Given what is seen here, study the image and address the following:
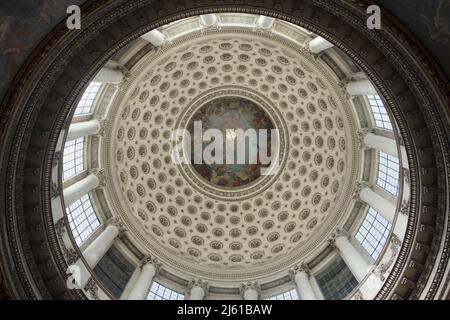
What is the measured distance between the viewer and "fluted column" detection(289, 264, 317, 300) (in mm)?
30953

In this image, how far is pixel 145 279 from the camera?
32000mm

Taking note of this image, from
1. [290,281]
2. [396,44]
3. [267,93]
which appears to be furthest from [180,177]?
[396,44]

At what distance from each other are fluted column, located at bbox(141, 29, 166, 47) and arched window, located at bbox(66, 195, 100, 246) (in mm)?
11688

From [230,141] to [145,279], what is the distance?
1527cm

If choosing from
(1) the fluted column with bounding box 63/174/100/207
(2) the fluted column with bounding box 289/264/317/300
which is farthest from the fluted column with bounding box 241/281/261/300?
(1) the fluted column with bounding box 63/174/100/207

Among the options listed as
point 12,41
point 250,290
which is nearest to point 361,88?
point 250,290

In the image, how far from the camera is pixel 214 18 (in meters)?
29.2

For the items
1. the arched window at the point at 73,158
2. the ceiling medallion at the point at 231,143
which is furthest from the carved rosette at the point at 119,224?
the ceiling medallion at the point at 231,143

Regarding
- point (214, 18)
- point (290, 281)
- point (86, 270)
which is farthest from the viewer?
point (290, 281)

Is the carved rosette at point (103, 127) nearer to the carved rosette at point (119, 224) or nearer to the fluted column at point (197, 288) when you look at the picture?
the carved rosette at point (119, 224)

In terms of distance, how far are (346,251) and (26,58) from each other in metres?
23.7

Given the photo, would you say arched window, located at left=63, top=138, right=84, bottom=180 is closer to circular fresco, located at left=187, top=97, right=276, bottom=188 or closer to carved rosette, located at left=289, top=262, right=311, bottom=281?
circular fresco, located at left=187, top=97, right=276, bottom=188

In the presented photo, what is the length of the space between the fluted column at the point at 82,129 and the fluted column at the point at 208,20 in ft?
33.2
